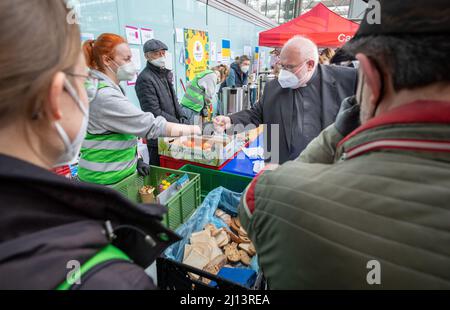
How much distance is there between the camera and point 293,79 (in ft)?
7.18

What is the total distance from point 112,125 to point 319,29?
14.7 ft

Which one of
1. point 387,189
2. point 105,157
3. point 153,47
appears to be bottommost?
point 105,157

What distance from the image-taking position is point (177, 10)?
A: 4715 millimetres

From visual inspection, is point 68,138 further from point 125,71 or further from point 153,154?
point 153,154

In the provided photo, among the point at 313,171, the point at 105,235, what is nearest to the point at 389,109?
the point at 313,171

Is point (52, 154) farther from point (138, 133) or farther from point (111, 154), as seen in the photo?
point (111, 154)

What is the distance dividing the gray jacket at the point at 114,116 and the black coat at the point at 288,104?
1046 mm

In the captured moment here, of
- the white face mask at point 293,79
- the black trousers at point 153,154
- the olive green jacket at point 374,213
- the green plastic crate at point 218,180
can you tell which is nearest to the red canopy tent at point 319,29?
the white face mask at point 293,79

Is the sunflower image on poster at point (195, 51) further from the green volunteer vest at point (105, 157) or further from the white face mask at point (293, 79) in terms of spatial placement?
the green volunteer vest at point (105, 157)

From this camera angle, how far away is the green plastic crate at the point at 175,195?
68.8 inches

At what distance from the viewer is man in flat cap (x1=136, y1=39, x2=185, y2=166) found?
3029 millimetres

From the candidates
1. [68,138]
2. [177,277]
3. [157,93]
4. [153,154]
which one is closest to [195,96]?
[157,93]

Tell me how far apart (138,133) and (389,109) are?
146 centimetres

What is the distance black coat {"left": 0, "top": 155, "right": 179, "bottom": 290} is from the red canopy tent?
4868 mm
